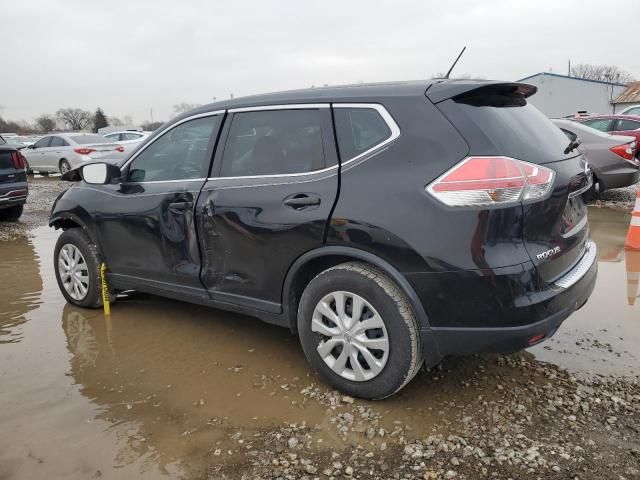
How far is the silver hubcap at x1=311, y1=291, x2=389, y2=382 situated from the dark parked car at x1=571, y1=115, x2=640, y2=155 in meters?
10.5

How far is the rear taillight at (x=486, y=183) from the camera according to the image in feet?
8.29

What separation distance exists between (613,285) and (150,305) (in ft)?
14.3

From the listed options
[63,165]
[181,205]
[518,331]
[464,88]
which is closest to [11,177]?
[181,205]

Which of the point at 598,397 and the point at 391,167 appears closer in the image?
the point at 391,167

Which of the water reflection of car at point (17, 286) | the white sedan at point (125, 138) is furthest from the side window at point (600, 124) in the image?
the white sedan at point (125, 138)

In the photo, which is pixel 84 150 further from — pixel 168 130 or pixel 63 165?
pixel 168 130

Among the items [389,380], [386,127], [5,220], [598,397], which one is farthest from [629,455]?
[5,220]

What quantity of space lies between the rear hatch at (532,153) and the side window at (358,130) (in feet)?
1.03

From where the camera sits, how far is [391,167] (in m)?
2.74

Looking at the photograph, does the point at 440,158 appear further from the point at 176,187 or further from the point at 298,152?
the point at 176,187

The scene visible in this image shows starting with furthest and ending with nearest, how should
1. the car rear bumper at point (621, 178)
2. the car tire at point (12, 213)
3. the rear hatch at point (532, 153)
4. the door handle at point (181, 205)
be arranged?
the car tire at point (12, 213) < the car rear bumper at point (621, 178) < the door handle at point (181, 205) < the rear hatch at point (532, 153)

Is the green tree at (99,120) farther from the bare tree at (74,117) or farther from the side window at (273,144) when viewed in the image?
the side window at (273,144)

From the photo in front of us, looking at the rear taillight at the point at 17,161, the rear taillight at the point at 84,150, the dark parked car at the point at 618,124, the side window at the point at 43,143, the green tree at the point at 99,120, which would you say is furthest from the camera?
the green tree at the point at 99,120

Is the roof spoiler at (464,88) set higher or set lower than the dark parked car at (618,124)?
higher
